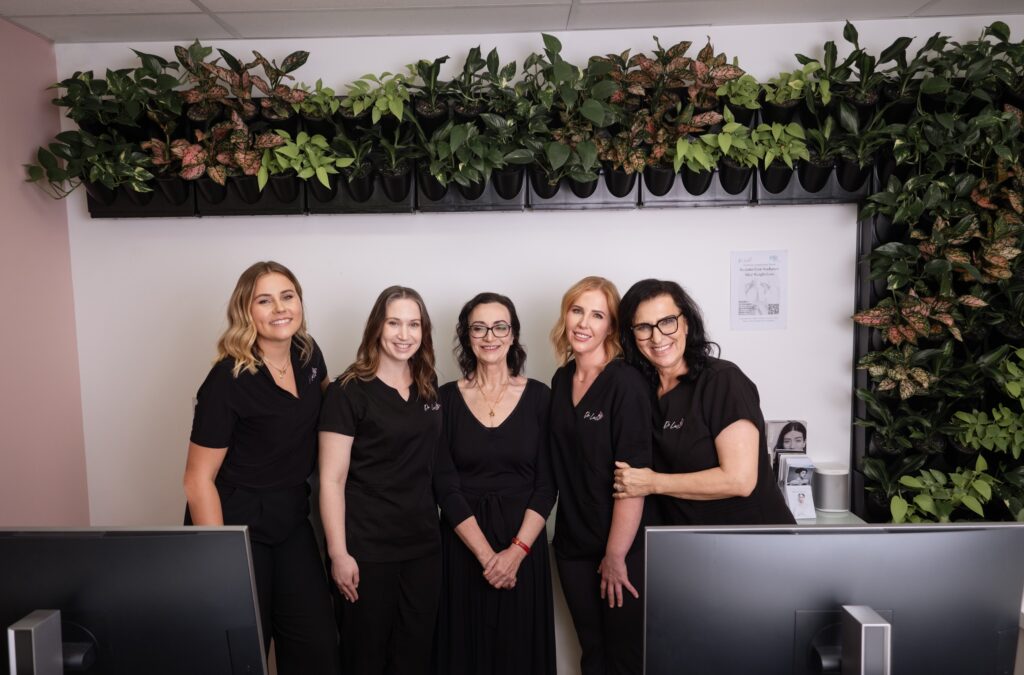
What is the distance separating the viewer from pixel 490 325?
84.9 inches

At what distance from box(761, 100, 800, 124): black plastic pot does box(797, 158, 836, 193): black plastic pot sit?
19 centimetres

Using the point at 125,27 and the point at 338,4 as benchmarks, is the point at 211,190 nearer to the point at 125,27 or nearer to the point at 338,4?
the point at 125,27

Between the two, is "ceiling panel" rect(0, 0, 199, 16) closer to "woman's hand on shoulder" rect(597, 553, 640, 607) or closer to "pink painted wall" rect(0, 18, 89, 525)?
"pink painted wall" rect(0, 18, 89, 525)

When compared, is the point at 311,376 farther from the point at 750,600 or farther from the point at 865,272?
the point at 865,272

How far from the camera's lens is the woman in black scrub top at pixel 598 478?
204cm

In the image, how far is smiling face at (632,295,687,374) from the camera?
200 cm

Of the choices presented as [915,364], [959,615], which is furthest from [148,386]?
[915,364]

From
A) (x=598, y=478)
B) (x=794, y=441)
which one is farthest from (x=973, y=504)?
(x=598, y=478)

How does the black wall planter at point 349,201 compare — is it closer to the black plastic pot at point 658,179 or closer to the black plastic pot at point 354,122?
the black plastic pot at point 354,122

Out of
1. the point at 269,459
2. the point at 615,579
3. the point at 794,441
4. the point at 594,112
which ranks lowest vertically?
the point at 615,579

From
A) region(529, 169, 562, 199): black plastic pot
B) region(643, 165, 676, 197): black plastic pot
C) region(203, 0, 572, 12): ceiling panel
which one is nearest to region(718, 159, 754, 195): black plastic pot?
region(643, 165, 676, 197): black plastic pot

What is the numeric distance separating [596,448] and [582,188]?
1072 mm

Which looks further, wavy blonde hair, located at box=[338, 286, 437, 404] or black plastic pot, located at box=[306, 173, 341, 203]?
black plastic pot, located at box=[306, 173, 341, 203]

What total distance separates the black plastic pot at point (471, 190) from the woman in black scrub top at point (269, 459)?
823mm
